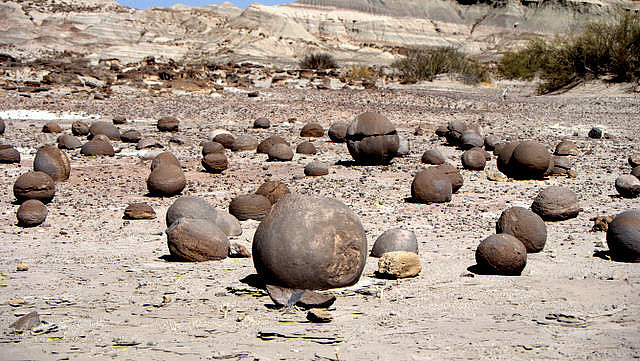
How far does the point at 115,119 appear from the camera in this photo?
55.3 feet

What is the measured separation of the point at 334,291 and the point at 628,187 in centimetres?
599

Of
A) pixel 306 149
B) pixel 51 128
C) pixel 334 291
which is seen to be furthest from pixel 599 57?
pixel 334 291

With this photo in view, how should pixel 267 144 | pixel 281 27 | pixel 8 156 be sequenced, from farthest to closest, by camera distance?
pixel 281 27 < pixel 267 144 < pixel 8 156

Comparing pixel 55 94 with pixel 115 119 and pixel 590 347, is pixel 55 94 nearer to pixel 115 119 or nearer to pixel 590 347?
pixel 115 119

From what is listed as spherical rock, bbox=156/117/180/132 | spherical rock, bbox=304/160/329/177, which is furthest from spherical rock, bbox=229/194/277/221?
spherical rock, bbox=156/117/180/132

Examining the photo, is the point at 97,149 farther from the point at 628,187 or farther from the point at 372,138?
the point at 628,187

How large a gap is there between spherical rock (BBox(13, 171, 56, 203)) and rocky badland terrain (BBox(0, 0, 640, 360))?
0.21 meters

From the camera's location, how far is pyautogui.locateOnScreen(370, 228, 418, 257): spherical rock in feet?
20.8

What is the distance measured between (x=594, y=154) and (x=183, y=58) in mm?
30761

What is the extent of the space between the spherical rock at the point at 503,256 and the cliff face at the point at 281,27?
3403 centimetres

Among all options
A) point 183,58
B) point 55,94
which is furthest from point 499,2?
point 55,94

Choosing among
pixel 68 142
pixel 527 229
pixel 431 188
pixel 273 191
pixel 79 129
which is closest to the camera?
pixel 527 229

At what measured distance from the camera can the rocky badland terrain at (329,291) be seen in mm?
4051

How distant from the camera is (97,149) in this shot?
42.1 feet
